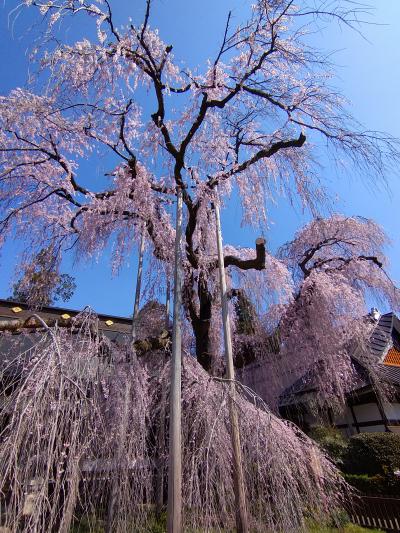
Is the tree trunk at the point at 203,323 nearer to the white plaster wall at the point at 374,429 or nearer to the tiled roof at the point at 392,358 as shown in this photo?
the white plaster wall at the point at 374,429

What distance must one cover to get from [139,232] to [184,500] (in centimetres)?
420

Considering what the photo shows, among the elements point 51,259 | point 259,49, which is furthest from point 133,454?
point 259,49

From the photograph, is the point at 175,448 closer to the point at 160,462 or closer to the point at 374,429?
the point at 160,462

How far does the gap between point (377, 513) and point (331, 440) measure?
315 centimetres

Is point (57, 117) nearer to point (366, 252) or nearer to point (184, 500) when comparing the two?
point (184, 500)

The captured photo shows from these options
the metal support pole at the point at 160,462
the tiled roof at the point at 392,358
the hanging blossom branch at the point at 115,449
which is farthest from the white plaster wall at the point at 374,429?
the metal support pole at the point at 160,462

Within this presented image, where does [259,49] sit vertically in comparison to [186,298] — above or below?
above

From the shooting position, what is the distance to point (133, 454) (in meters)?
3.39

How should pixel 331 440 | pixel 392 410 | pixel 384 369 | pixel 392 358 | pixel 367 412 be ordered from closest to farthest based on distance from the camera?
pixel 331 440 < pixel 392 410 < pixel 367 412 < pixel 384 369 < pixel 392 358

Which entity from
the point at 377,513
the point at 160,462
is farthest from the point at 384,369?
the point at 160,462

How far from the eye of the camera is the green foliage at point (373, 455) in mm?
8109

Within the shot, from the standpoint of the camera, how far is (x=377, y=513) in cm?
Result: 667

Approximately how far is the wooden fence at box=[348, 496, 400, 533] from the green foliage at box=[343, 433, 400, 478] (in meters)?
1.32

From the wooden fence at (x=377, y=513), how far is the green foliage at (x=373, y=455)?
1.32m
